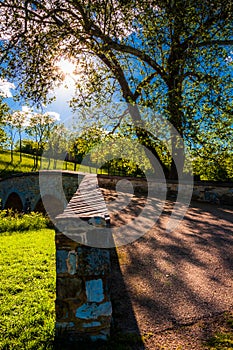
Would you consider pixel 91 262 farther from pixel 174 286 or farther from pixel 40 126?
pixel 40 126

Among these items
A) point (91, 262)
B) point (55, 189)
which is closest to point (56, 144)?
point (55, 189)

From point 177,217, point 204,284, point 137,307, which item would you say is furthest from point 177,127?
point 137,307

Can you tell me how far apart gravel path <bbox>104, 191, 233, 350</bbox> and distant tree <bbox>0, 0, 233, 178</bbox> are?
273 inches

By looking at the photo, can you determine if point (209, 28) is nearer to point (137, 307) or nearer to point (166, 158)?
point (166, 158)

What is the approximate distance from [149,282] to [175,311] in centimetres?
65

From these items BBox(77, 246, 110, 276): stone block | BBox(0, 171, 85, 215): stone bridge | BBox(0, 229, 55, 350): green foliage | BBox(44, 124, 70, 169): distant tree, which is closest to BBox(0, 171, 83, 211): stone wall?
BBox(0, 171, 85, 215): stone bridge

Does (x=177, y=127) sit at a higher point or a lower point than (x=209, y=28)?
lower

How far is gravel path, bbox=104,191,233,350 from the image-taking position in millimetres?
2545

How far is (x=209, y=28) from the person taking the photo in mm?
10969

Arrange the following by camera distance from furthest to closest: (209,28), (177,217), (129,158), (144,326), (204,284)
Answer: (129,158)
(209,28)
(177,217)
(204,284)
(144,326)

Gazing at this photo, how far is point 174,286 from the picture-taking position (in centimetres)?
334

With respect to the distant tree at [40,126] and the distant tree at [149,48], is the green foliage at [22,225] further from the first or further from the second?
the distant tree at [40,126]

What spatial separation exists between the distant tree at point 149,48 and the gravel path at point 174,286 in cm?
694

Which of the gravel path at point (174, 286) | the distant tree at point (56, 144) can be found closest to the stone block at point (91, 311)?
the gravel path at point (174, 286)
